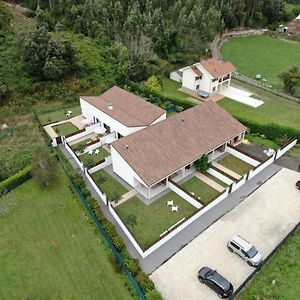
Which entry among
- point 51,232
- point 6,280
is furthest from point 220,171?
point 6,280

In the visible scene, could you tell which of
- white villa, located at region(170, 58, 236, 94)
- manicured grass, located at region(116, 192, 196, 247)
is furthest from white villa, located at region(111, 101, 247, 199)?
white villa, located at region(170, 58, 236, 94)

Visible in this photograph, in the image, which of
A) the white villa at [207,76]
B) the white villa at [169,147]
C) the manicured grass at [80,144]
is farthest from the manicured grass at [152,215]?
the white villa at [207,76]

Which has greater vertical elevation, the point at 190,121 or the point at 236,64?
the point at 190,121

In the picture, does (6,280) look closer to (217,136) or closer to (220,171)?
(220,171)

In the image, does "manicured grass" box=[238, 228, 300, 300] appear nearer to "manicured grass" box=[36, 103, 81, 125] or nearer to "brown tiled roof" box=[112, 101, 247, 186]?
"brown tiled roof" box=[112, 101, 247, 186]

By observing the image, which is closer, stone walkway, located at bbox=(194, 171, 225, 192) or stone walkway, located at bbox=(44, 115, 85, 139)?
stone walkway, located at bbox=(194, 171, 225, 192)

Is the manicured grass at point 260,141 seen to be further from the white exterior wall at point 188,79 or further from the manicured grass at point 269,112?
the white exterior wall at point 188,79

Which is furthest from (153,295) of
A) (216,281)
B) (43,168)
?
(43,168)
